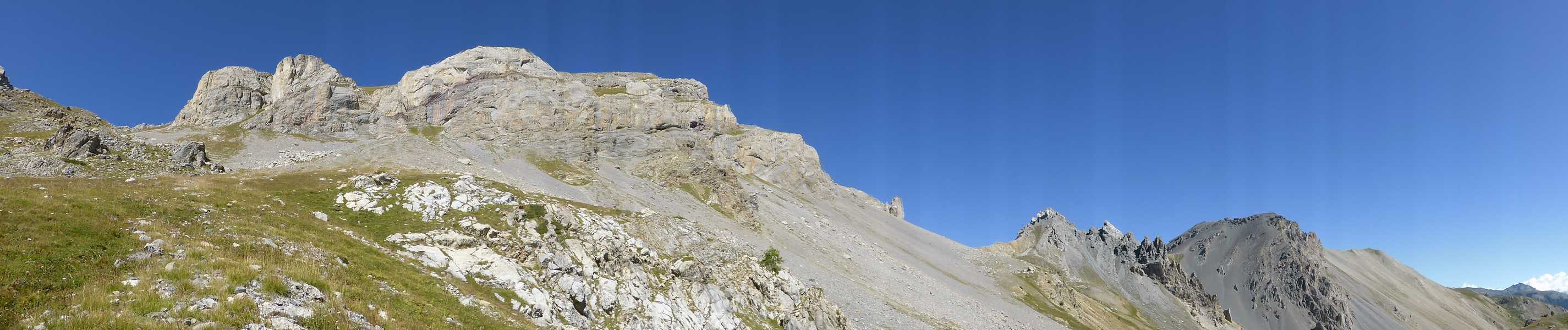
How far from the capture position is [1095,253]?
15175 cm

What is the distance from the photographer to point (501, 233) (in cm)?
2914

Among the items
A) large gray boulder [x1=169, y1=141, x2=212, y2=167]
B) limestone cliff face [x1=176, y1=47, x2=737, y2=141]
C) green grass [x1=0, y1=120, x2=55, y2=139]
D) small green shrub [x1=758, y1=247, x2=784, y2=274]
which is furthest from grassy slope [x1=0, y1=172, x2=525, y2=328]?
limestone cliff face [x1=176, y1=47, x2=737, y2=141]

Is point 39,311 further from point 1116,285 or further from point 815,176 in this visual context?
point 1116,285

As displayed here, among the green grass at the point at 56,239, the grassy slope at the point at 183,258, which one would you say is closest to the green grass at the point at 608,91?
the grassy slope at the point at 183,258

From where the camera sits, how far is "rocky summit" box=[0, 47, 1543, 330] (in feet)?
54.9

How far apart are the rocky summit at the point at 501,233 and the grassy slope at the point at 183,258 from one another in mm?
97

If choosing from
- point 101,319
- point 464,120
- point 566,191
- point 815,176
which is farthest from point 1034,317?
point 464,120

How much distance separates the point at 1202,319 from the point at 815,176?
95.3 meters

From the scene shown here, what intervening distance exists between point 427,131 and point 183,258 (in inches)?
3997

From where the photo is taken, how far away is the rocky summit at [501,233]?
54.9 feet

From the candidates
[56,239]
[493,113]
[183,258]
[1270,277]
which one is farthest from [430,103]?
[1270,277]

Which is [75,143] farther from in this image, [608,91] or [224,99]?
[608,91]

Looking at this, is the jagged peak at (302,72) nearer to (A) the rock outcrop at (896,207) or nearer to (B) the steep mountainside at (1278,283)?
(A) the rock outcrop at (896,207)

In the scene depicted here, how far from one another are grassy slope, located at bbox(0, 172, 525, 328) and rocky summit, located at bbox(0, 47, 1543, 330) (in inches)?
3.8
